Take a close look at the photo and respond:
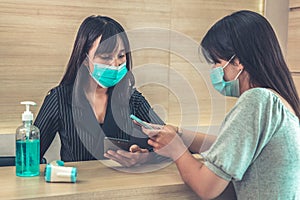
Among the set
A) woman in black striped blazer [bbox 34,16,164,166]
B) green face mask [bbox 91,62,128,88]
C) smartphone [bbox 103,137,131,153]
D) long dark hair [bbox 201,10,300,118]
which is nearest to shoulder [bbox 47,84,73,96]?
woman in black striped blazer [bbox 34,16,164,166]

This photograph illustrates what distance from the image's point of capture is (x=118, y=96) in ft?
6.84

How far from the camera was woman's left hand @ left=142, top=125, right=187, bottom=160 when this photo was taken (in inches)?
55.5

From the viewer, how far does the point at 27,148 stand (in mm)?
1429

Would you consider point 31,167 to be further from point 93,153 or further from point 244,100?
point 244,100

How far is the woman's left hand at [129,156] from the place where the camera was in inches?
61.2

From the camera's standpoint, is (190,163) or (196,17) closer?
(190,163)

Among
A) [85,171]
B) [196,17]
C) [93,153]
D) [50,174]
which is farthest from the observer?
[196,17]

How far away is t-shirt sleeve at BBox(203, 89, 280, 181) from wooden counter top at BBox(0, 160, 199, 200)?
0.59 ft

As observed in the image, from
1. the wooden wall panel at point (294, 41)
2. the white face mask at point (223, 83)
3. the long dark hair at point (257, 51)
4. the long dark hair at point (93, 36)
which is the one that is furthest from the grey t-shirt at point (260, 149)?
the wooden wall panel at point (294, 41)

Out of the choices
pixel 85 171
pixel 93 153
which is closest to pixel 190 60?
pixel 93 153

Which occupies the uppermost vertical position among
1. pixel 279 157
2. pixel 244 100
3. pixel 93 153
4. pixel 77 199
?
pixel 244 100

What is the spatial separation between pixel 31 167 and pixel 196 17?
189 centimetres

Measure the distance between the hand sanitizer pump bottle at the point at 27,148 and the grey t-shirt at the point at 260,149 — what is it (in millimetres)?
548

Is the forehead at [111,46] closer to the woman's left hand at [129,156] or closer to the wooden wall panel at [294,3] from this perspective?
the woman's left hand at [129,156]
